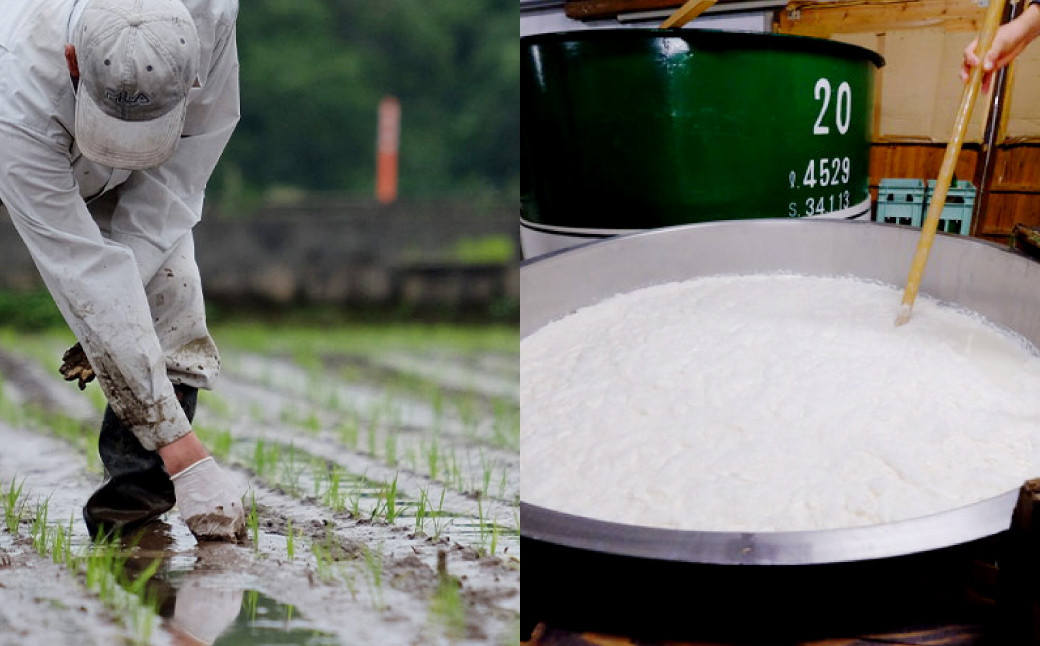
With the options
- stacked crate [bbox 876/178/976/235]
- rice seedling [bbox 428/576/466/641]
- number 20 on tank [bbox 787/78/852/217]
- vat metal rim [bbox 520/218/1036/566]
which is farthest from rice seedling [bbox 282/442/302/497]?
stacked crate [bbox 876/178/976/235]

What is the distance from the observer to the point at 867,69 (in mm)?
2062

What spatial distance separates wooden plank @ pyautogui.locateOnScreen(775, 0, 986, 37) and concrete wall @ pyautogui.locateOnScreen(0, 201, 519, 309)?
1.66 metres

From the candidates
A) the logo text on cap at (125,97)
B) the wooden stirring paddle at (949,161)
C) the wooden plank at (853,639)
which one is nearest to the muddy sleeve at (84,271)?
the logo text on cap at (125,97)

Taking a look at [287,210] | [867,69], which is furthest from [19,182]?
[287,210]

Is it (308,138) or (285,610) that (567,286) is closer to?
(308,138)

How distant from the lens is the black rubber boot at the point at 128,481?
1463 mm

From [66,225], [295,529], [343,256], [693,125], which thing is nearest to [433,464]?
[295,529]

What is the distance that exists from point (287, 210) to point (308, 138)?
1.32 meters

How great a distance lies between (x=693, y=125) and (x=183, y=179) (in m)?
1.02

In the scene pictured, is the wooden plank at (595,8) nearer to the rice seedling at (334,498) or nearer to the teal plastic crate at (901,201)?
the teal plastic crate at (901,201)

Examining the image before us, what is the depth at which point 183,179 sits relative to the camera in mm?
1453

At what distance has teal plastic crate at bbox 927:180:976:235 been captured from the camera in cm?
200

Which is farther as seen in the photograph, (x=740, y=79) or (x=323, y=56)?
(x=323, y=56)

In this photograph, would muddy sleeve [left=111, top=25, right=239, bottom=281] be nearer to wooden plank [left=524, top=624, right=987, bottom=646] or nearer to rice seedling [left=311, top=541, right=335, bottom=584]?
rice seedling [left=311, top=541, right=335, bottom=584]
